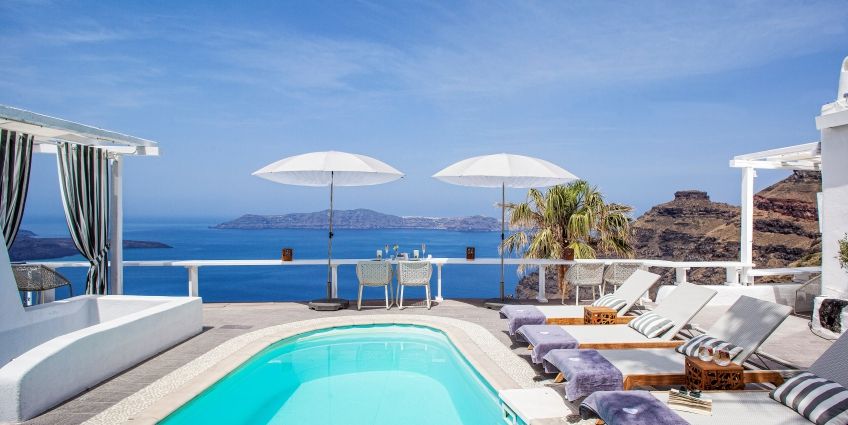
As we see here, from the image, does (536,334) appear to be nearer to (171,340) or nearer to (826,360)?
(826,360)

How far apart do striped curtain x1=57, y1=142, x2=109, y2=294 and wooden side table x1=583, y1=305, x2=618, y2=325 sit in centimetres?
670

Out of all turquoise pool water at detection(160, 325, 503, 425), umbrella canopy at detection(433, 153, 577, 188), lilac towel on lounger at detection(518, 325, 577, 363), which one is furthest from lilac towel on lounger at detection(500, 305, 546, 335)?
umbrella canopy at detection(433, 153, 577, 188)

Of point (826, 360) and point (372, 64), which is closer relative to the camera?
point (826, 360)

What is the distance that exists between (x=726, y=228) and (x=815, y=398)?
117 ft

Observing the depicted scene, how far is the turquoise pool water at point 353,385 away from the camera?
4629 mm

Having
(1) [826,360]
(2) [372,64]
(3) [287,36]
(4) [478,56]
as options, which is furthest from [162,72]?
(1) [826,360]

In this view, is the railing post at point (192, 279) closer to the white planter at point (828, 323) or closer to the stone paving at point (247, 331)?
the stone paving at point (247, 331)

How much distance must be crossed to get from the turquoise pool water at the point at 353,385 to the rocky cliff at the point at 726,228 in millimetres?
26355

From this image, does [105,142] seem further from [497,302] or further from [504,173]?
[497,302]

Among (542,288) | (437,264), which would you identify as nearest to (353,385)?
(437,264)

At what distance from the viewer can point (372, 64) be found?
24469mm

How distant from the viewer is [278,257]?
1108 cm

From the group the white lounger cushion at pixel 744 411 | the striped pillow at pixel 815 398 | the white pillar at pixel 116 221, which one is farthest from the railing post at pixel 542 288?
the white pillar at pixel 116 221

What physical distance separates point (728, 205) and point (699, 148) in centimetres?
1074
